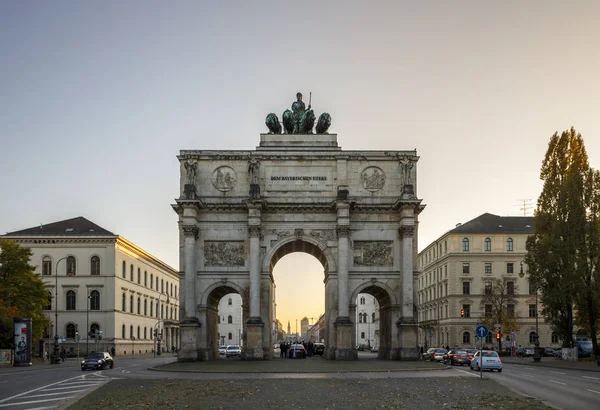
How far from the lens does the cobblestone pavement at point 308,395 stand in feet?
72.9

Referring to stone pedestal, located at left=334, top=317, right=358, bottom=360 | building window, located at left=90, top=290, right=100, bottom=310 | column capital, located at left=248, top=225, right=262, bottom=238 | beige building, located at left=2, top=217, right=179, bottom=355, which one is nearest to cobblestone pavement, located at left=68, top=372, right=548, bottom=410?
stone pedestal, located at left=334, top=317, right=358, bottom=360

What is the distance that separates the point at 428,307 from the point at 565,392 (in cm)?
8715

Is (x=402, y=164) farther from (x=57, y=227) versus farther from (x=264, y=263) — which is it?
(x=57, y=227)

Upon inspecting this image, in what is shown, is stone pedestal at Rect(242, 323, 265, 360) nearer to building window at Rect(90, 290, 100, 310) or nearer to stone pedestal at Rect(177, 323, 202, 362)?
stone pedestal at Rect(177, 323, 202, 362)

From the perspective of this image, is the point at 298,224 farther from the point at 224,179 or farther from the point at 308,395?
the point at 308,395

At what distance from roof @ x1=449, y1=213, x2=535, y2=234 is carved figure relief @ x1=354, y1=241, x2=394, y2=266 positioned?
140 ft

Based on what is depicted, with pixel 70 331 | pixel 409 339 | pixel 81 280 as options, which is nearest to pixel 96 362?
pixel 409 339

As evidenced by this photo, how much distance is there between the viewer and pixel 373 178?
58594mm

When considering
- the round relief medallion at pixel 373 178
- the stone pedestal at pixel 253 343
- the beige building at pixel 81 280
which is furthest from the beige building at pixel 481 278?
the stone pedestal at pixel 253 343

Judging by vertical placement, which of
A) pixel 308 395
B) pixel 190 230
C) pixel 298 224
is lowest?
pixel 308 395

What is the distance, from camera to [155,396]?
2553 centimetres

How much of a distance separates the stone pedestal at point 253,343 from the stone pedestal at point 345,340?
557 centimetres

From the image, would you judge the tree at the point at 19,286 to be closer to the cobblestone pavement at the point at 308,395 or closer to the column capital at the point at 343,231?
the column capital at the point at 343,231

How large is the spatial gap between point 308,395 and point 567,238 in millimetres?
40635
